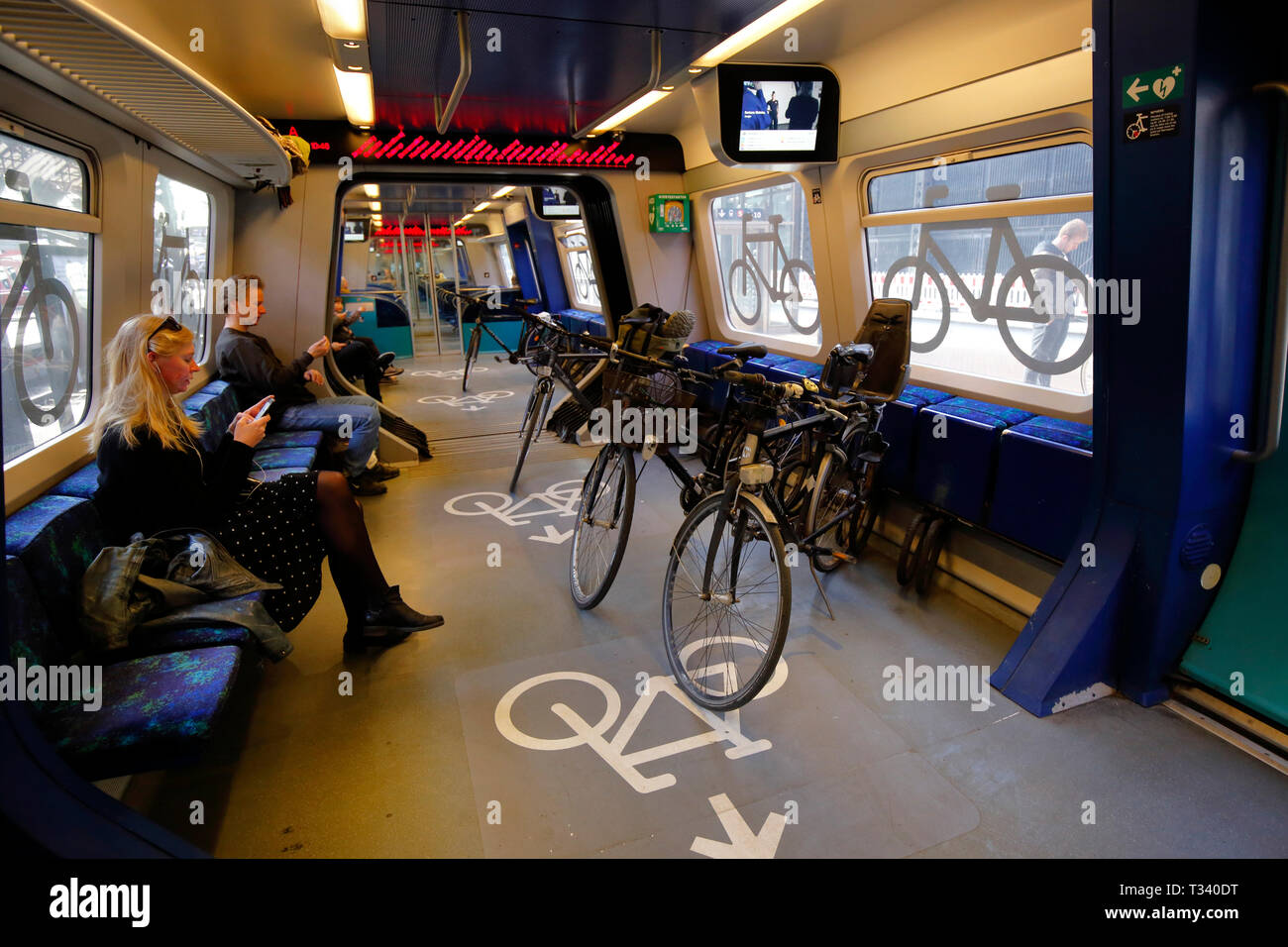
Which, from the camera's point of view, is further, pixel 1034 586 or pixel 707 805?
pixel 1034 586

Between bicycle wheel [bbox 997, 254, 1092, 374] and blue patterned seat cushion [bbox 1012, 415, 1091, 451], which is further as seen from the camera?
bicycle wheel [bbox 997, 254, 1092, 374]

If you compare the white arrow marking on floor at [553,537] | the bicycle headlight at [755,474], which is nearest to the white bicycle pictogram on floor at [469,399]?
the white arrow marking on floor at [553,537]

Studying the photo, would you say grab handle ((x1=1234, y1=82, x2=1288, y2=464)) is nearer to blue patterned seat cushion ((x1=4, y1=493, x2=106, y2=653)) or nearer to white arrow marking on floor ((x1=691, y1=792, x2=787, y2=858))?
white arrow marking on floor ((x1=691, y1=792, x2=787, y2=858))

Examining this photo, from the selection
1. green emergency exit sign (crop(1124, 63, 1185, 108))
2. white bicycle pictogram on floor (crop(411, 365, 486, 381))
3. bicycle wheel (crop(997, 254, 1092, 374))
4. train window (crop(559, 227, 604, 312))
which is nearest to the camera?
green emergency exit sign (crop(1124, 63, 1185, 108))

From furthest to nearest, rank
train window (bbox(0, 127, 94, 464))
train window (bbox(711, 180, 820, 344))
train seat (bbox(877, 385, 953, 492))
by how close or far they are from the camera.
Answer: train window (bbox(711, 180, 820, 344)), train seat (bbox(877, 385, 953, 492)), train window (bbox(0, 127, 94, 464))

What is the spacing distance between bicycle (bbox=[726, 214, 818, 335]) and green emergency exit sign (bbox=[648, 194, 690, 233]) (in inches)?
28.1

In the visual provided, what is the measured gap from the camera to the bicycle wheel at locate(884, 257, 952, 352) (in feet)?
17.6

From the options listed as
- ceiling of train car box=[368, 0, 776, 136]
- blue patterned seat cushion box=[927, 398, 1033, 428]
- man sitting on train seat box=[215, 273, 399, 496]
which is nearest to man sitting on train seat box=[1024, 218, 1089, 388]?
blue patterned seat cushion box=[927, 398, 1033, 428]

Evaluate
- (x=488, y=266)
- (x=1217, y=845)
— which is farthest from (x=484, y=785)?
(x=488, y=266)

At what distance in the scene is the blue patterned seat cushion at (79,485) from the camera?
3.13 m

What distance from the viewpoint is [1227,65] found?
2557 millimetres

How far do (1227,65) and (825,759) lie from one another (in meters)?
2.94

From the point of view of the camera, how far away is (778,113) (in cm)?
517
